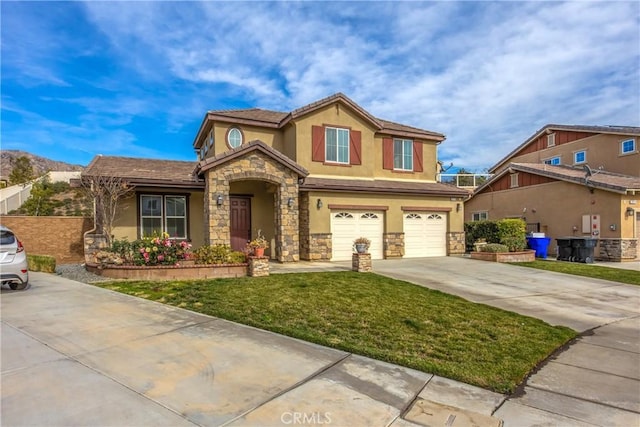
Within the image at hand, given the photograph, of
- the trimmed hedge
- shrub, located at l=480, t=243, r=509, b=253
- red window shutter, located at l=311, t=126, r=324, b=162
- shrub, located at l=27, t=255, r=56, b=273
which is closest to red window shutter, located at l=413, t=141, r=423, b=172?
the trimmed hedge

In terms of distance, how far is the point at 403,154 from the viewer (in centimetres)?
1830

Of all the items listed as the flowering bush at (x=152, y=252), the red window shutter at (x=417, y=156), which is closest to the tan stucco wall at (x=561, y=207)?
the red window shutter at (x=417, y=156)

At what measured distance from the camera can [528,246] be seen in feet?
61.1

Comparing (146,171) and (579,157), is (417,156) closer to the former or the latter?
(146,171)

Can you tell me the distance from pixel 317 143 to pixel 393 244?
5734 mm

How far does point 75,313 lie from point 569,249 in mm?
19272

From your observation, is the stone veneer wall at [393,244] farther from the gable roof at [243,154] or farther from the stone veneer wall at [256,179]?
the gable roof at [243,154]

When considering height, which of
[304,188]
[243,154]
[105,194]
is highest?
[243,154]

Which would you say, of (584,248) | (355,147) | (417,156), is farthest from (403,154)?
(584,248)

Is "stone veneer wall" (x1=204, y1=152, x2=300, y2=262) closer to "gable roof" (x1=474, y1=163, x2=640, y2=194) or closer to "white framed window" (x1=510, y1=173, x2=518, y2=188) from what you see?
"gable roof" (x1=474, y1=163, x2=640, y2=194)

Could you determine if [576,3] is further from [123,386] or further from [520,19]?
[123,386]

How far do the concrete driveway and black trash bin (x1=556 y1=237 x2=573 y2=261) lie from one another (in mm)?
5008

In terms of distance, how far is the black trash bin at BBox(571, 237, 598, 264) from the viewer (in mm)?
Answer: 16308

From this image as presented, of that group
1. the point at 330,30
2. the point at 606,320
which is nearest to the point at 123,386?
the point at 606,320
